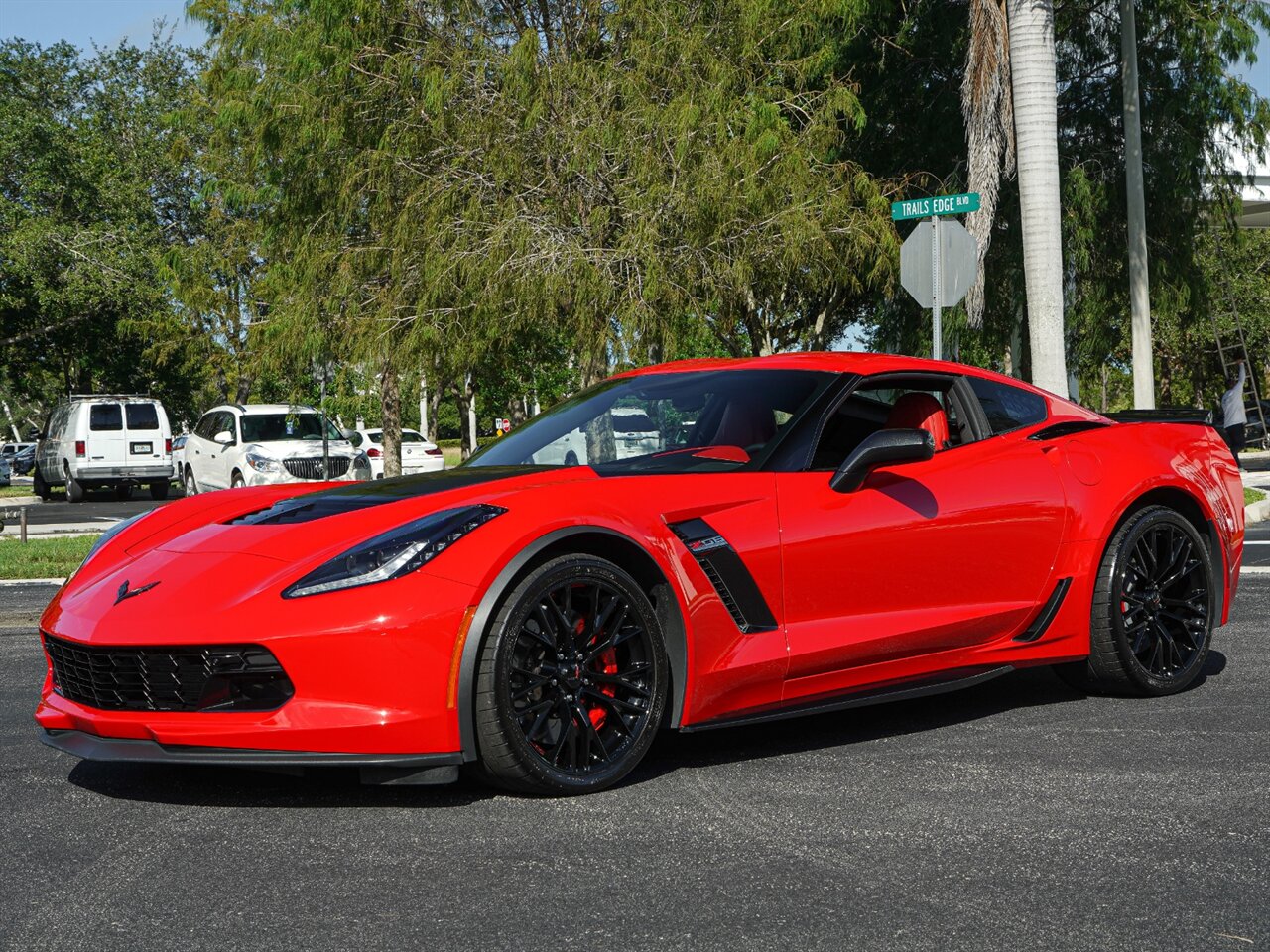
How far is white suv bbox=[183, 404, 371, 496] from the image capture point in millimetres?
24938

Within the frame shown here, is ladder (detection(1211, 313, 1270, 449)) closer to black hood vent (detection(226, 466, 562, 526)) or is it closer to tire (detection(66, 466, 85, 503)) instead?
black hood vent (detection(226, 466, 562, 526))

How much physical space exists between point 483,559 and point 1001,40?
13.8 metres

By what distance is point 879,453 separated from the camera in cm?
517

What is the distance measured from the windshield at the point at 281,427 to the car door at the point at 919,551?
20.9m

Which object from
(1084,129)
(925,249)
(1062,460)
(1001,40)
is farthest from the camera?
(1084,129)

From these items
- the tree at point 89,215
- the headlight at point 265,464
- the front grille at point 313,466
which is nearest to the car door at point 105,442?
the tree at point 89,215

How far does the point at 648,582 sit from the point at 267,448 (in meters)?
21.2

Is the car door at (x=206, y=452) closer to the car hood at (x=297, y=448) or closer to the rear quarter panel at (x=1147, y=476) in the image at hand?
the car hood at (x=297, y=448)

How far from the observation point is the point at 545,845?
13.5ft

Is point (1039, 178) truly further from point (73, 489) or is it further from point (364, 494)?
point (73, 489)

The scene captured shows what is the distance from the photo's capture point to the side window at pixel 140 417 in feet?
106

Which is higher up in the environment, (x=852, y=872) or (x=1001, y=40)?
(x=1001, y=40)

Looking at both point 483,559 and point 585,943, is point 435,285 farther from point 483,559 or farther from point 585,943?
point 585,943

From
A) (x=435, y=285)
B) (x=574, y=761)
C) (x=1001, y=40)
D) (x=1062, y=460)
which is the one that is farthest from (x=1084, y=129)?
(x=574, y=761)
